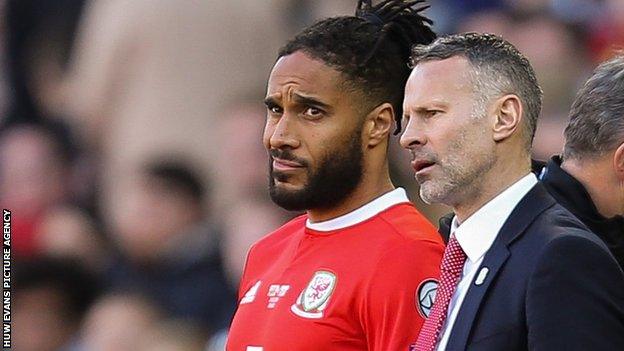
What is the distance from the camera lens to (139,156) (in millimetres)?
4734

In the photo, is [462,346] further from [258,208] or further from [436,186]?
[258,208]

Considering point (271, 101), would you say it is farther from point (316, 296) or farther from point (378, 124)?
point (316, 296)

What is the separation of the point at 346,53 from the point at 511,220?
71 centimetres

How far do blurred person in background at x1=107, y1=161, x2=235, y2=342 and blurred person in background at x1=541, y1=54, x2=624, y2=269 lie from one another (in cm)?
214

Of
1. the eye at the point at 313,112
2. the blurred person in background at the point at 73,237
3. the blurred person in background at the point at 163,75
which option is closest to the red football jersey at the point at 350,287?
the eye at the point at 313,112

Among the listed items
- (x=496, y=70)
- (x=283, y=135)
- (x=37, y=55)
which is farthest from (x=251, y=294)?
(x=37, y=55)

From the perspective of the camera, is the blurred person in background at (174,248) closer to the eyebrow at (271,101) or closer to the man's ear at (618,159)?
the eyebrow at (271,101)

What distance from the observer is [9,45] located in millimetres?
4906

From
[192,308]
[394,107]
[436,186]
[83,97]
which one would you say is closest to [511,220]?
[436,186]

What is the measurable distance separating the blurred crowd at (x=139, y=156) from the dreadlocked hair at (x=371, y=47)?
157cm

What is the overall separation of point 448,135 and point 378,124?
50 centimetres

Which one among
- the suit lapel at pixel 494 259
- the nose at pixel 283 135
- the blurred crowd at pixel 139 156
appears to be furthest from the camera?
the blurred crowd at pixel 139 156

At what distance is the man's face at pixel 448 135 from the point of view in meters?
2.15

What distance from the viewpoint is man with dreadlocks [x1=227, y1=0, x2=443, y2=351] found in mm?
2453
